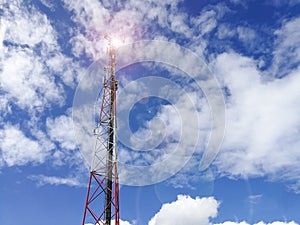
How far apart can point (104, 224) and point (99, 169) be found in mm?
7450

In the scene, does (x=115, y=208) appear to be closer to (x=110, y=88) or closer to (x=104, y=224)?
(x=104, y=224)

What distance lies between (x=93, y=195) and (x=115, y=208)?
341 centimetres

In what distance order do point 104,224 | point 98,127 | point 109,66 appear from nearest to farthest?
point 104,224 < point 98,127 < point 109,66

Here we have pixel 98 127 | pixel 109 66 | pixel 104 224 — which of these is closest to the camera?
pixel 104 224

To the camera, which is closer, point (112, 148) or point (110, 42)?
point (112, 148)

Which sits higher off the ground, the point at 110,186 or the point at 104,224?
the point at 110,186

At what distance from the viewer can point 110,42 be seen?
59.3 meters

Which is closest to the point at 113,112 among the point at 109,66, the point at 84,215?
Answer: the point at 109,66

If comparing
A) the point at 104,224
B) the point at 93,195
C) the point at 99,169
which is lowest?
the point at 104,224

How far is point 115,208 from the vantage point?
150 feet

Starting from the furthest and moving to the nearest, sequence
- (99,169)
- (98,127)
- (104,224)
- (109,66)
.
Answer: (109,66), (98,127), (99,169), (104,224)

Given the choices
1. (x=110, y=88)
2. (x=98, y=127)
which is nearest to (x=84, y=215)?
(x=98, y=127)

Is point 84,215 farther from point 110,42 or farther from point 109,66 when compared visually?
point 110,42

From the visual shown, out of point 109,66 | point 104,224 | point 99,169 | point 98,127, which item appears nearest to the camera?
point 104,224
